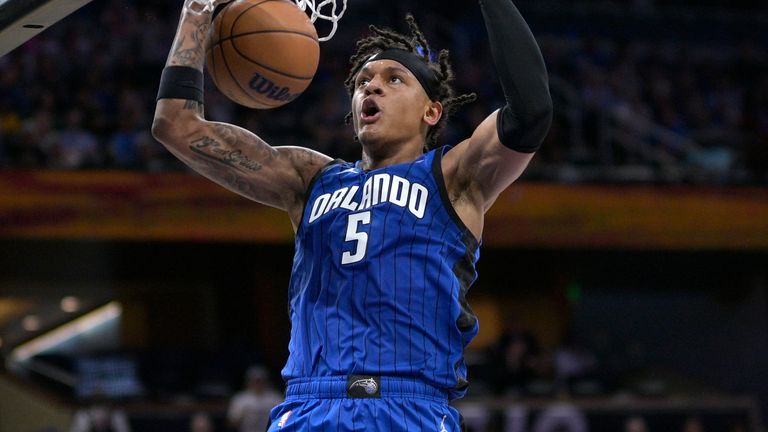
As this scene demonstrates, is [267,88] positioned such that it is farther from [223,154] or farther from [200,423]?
[200,423]

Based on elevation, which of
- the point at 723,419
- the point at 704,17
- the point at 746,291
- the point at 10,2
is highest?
the point at 704,17

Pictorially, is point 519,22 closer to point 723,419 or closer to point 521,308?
point 723,419

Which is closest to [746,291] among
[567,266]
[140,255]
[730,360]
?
[730,360]

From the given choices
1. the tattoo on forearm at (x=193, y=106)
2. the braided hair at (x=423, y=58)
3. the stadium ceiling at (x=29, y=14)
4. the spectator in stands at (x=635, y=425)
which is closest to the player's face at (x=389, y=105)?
the braided hair at (x=423, y=58)

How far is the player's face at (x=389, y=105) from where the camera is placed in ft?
14.1

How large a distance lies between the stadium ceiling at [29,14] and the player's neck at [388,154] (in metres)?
1.30

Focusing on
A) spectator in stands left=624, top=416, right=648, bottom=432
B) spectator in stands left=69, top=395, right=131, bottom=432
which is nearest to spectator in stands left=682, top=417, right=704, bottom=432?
spectator in stands left=624, top=416, right=648, bottom=432

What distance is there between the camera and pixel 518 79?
3871 mm

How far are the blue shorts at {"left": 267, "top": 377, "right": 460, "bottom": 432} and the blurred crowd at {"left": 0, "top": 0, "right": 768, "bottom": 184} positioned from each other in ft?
35.0

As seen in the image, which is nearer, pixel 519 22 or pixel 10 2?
pixel 10 2

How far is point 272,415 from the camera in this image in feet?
13.3

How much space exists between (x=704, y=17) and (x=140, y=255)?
11912 mm

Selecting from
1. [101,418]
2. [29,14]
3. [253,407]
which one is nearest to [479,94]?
[253,407]

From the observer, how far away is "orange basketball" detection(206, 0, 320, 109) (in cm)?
433
